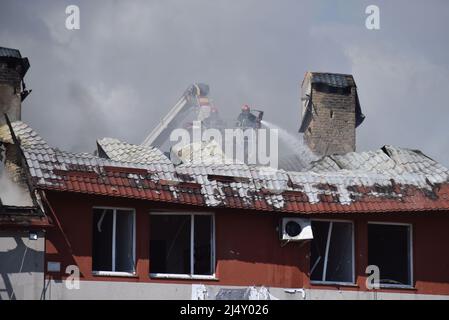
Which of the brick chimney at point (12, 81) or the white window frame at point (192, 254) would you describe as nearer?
the white window frame at point (192, 254)

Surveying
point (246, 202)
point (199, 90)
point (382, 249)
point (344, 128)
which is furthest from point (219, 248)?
point (199, 90)

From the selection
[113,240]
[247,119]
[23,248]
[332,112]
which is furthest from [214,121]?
[23,248]

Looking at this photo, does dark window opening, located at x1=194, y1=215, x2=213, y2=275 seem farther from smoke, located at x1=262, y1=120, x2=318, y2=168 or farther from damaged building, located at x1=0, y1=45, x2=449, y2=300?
smoke, located at x1=262, y1=120, x2=318, y2=168

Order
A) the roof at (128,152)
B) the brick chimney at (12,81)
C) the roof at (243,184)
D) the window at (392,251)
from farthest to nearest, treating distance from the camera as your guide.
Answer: the brick chimney at (12,81)
the roof at (128,152)
the window at (392,251)
the roof at (243,184)

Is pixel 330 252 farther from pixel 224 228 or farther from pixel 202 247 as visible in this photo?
pixel 202 247

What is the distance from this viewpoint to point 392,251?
3481 cm

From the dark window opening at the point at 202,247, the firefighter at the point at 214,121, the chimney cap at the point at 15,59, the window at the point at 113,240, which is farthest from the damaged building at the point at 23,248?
the firefighter at the point at 214,121

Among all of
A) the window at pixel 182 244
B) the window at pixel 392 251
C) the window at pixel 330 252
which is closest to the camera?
the window at pixel 182 244

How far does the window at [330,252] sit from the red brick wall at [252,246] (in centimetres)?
23

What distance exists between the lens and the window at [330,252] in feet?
112

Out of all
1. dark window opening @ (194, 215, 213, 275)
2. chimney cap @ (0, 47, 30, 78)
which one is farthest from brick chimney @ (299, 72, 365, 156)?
dark window opening @ (194, 215, 213, 275)

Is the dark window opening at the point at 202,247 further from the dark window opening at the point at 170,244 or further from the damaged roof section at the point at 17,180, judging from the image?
the damaged roof section at the point at 17,180

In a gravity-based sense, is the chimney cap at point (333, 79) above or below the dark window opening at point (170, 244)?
above
